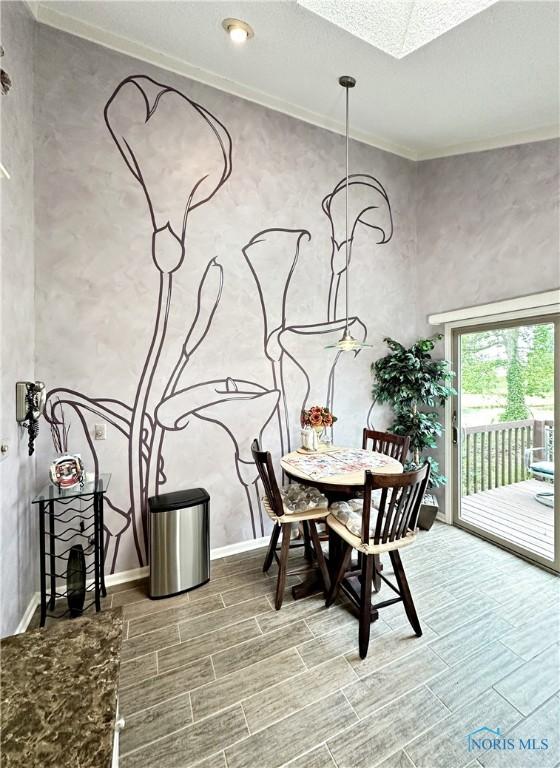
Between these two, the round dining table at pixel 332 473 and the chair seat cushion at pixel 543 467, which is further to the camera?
the chair seat cushion at pixel 543 467

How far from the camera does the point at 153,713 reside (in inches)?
59.6

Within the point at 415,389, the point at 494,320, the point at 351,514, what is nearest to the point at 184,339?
the point at 351,514

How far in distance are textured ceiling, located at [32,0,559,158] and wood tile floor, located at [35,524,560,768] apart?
3.75 meters

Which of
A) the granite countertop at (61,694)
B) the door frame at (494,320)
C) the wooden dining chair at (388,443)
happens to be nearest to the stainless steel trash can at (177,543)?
the granite countertop at (61,694)

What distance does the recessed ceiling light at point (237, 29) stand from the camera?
2.20m

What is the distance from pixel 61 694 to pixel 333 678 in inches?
56.1

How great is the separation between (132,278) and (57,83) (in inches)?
53.2

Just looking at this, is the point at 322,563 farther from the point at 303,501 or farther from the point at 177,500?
the point at 177,500

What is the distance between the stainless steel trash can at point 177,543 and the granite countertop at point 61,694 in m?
1.29

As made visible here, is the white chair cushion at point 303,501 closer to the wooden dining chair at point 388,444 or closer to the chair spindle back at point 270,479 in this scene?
Result: the chair spindle back at point 270,479

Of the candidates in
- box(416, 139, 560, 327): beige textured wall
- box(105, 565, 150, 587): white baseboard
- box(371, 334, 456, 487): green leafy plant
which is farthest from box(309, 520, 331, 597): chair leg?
box(416, 139, 560, 327): beige textured wall

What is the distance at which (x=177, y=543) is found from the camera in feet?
7.57

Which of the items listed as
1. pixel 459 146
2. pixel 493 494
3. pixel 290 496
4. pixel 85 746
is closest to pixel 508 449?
pixel 493 494

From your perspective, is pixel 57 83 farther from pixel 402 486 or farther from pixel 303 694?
pixel 303 694
